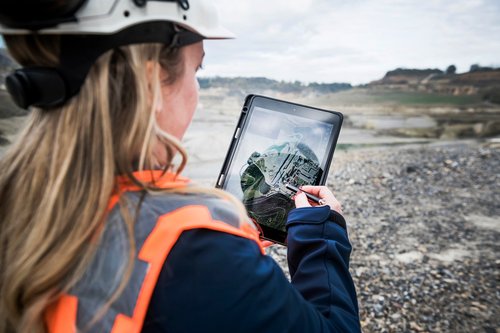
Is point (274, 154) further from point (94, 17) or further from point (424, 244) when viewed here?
A: point (424, 244)

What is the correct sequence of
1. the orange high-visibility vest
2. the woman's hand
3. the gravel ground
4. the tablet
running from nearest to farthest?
the orange high-visibility vest < the woman's hand < the tablet < the gravel ground

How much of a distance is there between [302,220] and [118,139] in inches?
26.3

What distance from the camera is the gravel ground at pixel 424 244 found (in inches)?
129

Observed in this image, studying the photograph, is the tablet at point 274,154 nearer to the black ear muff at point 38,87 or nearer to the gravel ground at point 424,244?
the black ear muff at point 38,87

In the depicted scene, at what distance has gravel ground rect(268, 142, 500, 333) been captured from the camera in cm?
328

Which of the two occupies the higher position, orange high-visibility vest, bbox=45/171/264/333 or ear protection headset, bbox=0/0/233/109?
ear protection headset, bbox=0/0/233/109

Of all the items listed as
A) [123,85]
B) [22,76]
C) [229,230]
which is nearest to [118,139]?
[123,85]

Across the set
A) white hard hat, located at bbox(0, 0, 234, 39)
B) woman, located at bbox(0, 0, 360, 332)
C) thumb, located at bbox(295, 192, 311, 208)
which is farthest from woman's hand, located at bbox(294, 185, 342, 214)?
white hard hat, located at bbox(0, 0, 234, 39)

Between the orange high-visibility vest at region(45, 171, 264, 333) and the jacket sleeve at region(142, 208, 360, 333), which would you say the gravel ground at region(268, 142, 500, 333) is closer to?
the jacket sleeve at region(142, 208, 360, 333)

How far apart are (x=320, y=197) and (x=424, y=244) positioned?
12.6 ft

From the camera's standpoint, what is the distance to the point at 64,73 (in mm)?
812

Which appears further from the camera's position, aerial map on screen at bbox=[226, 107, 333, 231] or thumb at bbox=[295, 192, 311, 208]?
aerial map on screen at bbox=[226, 107, 333, 231]

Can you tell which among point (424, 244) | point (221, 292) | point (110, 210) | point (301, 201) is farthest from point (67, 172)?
point (424, 244)

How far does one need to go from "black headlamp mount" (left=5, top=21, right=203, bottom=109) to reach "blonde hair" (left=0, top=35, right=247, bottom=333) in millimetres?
19
